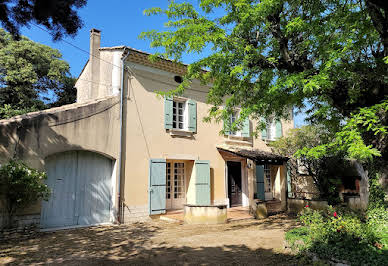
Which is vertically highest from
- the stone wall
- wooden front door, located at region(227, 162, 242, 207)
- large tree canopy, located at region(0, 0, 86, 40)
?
large tree canopy, located at region(0, 0, 86, 40)

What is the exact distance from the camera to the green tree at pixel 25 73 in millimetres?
14750

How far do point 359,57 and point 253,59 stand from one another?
216cm

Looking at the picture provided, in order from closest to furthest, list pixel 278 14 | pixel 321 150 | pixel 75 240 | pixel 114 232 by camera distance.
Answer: pixel 321 150, pixel 278 14, pixel 75 240, pixel 114 232

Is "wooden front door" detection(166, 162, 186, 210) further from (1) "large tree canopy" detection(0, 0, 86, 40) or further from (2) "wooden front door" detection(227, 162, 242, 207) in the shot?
(1) "large tree canopy" detection(0, 0, 86, 40)

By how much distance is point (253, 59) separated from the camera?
6.09 metres

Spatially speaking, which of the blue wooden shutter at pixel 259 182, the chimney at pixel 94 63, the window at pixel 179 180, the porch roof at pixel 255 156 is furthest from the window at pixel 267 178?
the chimney at pixel 94 63

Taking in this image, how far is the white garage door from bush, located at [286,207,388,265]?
5.70m


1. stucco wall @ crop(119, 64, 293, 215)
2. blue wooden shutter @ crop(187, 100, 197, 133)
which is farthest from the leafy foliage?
blue wooden shutter @ crop(187, 100, 197, 133)

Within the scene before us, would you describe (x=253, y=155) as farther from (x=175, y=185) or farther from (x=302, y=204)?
(x=175, y=185)

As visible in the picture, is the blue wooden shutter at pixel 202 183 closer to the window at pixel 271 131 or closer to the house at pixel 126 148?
the house at pixel 126 148

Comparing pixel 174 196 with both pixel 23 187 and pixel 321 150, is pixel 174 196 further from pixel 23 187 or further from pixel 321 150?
pixel 321 150

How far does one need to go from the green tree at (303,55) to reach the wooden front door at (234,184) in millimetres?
5369

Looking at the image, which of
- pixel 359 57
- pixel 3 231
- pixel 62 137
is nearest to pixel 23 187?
pixel 3 231

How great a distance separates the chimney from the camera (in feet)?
33.2
